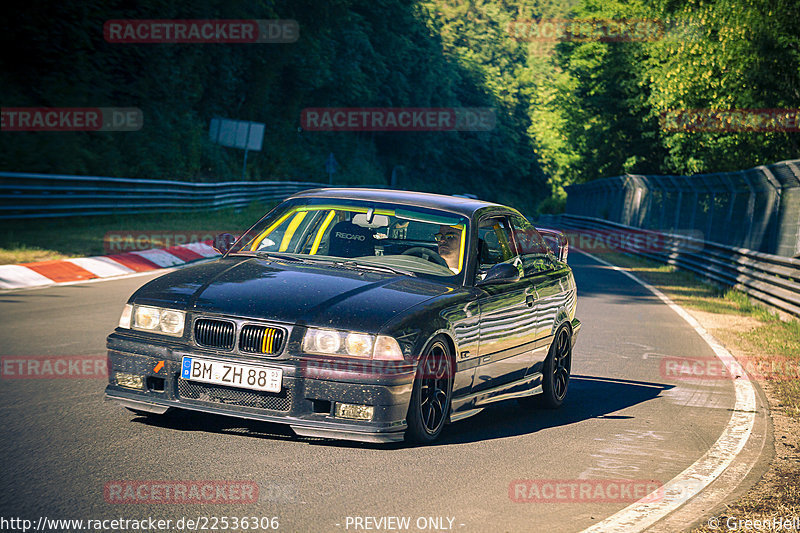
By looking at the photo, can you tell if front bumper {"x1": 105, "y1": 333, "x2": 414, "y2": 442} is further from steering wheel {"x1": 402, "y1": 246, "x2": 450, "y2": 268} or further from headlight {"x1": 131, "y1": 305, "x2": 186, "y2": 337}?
steering wheel {"x1": 402, "y1": 246, "x2": 450, "y2": 268}

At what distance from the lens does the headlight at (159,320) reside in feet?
19.5

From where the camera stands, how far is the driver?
23.5 feet

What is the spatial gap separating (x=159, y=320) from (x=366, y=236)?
5.83 feet

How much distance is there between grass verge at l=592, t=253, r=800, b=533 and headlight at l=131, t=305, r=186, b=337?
3.03 meters

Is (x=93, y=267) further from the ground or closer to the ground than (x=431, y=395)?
closer to the ground

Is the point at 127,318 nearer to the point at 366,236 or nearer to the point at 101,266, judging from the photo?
the point at 366,236

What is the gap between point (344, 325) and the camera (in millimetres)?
5750

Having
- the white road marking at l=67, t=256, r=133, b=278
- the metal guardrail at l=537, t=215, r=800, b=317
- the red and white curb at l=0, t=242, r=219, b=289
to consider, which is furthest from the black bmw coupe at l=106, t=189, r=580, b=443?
the metal guardrail at l=537, t=215, r=800, b=317

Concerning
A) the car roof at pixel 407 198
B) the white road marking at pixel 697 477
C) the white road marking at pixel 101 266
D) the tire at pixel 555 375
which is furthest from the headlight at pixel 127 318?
the white road marking at pixel 101 266

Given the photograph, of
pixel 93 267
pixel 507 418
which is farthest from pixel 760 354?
pixel 93 267

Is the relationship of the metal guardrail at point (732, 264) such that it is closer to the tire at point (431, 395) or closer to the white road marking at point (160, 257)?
the white road marking at point (160, 257)

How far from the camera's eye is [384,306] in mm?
5980

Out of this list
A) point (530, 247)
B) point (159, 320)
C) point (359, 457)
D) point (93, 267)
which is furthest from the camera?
point (93, 267)

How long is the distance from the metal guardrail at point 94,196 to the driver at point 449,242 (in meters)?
13.7
